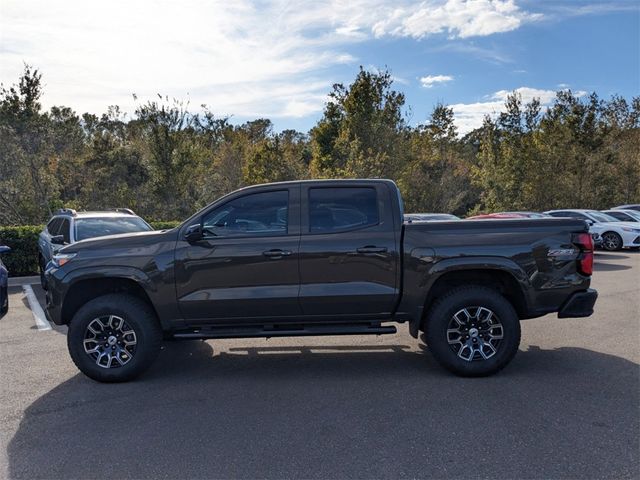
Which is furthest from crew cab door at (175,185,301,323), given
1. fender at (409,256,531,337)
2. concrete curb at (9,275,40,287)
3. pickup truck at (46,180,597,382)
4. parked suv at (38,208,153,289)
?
concrete curb at (9,275,40,287)

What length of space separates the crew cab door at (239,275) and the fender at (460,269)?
48.7 inches

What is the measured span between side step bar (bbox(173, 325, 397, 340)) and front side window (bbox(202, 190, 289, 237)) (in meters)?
0.98

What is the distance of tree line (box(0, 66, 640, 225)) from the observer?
17.5 meters

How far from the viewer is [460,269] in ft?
17.4

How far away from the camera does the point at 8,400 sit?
4980mm

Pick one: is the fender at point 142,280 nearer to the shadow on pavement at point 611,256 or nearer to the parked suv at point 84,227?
the parked suv at point 84,227

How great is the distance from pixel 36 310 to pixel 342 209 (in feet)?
21.4

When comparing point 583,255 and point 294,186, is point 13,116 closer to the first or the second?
point 294,186

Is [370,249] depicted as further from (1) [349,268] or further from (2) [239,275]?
(2) [239,275]

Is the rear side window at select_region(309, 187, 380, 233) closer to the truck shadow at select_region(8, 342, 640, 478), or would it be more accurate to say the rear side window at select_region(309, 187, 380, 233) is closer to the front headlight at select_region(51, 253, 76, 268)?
the truck shadow at select_region(8, 342, 640, 478)

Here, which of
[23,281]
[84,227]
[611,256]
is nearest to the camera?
[84,227]

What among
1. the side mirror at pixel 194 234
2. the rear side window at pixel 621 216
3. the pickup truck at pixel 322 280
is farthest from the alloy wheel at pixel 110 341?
the rear side window at pixel 621 216

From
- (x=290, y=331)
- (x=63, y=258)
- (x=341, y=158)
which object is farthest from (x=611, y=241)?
(x=63, y=258)

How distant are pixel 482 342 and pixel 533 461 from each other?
1790mm
